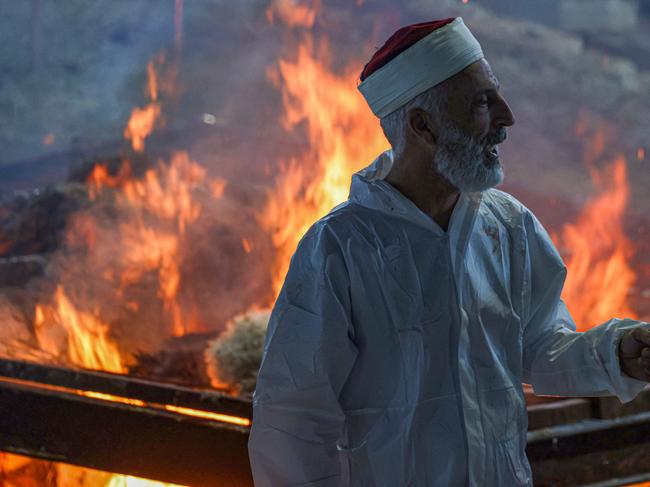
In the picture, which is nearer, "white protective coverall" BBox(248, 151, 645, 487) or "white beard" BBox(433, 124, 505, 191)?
"white protective coverall" BBox(248, 151, 645, 487)

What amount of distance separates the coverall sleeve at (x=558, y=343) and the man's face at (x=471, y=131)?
0.27 metres

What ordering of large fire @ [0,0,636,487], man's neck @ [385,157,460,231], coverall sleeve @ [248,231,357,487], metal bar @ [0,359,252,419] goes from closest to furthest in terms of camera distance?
coverall sleeve @ [248,231,357,487] → man's neck @ [385,157,460,231] → metal bar @ [0,359,252,419] → large fire @ [0,0,636,487]

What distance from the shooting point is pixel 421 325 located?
1636mm

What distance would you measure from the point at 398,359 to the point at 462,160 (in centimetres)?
48

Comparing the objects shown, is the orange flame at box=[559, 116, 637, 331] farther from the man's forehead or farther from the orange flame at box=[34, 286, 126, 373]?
the man's forehead

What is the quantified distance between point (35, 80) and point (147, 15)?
67.9 inches

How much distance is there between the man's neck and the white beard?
4 cm

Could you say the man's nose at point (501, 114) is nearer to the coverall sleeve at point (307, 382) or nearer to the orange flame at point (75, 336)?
the coverall sleeve at point (307, 382)

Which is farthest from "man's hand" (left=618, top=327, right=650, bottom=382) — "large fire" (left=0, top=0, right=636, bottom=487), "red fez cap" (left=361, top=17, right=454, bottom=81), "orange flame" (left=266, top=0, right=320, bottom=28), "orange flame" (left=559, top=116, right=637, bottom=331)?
"orange flame" (left=266, top=0, right=320, bottom=28)

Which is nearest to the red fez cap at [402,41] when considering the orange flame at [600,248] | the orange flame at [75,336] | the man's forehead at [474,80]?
the man's forehead at [474,80]

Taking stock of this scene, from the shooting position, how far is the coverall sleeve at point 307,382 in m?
1.54

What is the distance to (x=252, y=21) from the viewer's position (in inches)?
370

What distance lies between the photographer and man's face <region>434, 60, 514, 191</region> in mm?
1688

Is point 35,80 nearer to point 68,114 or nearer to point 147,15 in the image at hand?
point 68,114
